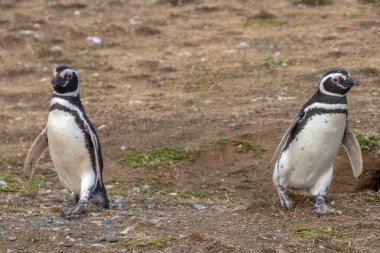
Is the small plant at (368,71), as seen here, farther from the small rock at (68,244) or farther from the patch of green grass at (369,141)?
the small rock at (68,244)

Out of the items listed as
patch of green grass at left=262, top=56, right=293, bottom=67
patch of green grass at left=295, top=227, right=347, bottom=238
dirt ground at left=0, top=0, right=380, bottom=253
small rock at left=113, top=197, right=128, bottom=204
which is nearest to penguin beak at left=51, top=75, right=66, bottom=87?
dirt ground at left=0, top=0, right=380, bottom=253

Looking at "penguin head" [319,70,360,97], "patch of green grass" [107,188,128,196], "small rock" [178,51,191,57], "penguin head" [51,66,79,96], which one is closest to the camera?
"penguin head" [319,70,360,97]

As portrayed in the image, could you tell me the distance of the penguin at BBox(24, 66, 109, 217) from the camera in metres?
5.50

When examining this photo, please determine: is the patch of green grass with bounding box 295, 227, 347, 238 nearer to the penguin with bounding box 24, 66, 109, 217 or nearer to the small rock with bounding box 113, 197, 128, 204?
the penguin with bounding box 24, 66, 109, 217

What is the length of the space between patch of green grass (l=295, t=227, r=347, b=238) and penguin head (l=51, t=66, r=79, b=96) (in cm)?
179

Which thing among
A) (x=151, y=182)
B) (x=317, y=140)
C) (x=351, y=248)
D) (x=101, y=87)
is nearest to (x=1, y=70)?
(x=101, y=87)

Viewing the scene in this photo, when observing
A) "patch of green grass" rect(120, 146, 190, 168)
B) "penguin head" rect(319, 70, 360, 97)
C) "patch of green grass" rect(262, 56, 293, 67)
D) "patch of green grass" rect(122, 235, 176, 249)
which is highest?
"penguin head" rect(319, 70, 360, 97)

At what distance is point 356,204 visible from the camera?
5.50 metres

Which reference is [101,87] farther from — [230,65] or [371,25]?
[371,25]

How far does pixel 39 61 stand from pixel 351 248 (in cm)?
725

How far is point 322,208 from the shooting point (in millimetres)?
5262

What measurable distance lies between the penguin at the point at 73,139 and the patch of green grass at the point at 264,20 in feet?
22.8

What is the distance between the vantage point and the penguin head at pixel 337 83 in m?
5.33

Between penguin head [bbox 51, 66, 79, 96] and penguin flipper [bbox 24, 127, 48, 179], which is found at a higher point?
penguin head [bbox 51, 66, 79, 96]
